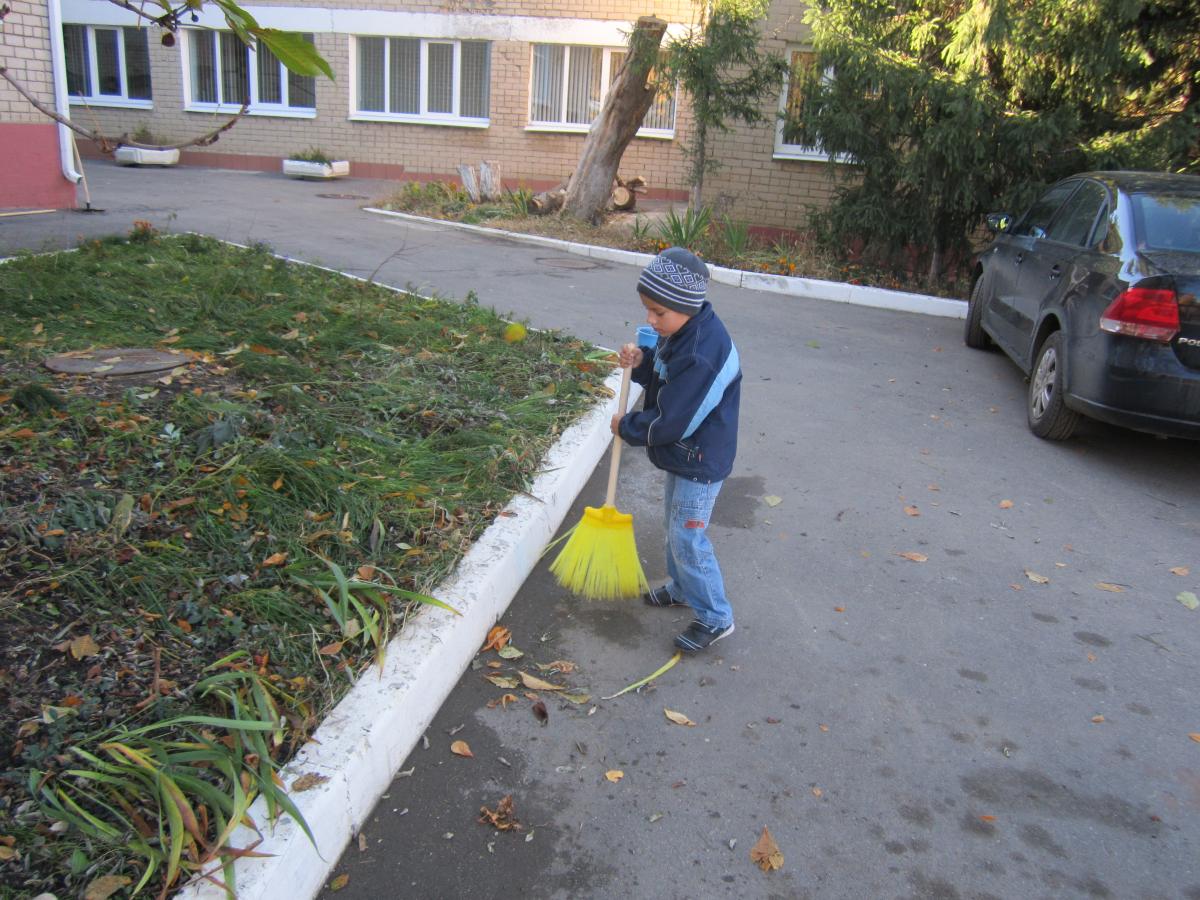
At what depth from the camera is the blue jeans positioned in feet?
12.0

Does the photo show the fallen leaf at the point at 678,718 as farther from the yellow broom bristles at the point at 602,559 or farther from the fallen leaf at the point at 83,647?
the fallen leaf at the point at 83,647

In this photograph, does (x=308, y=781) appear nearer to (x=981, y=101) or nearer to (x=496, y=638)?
(x=496, y=638)

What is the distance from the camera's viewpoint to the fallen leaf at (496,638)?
12.0ft

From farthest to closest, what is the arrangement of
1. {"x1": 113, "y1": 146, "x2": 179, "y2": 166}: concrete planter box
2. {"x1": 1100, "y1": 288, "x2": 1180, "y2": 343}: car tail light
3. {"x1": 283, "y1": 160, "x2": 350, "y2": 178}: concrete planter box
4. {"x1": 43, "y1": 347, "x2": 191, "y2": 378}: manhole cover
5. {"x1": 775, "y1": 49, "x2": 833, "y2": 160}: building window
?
{"x1": 283, "y1": 160, "x2": 350, "y2": 178}: concrete planter box, {"x1": 113, "y1": 146, "x2": 179, "y2": 166}: concrete planter box, {"x1": 775, "y1": 49, "x2": 833, "y2": 160}: building window, {"x1": 1100, "y1": 288, "x2": 1180, "y2": 343}: car tail light, {"x1": 43, "y1": 347, "x2": 191, "y2": 378}: manhole cover

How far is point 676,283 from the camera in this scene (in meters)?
3.46

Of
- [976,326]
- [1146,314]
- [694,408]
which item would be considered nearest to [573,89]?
[976,326]

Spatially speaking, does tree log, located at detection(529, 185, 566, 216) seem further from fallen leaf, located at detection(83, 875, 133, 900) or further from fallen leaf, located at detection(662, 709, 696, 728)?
fallen leaf, located at detection(83, 875, 133, 900)

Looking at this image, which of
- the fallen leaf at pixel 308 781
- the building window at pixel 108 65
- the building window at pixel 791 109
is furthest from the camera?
the building window at pixel 108 65

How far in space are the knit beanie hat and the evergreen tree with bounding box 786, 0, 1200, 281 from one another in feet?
26.2

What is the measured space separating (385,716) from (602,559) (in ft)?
4.38

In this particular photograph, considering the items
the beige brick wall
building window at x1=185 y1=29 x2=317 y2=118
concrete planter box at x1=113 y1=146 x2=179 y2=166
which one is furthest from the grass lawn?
building window at x1=185 y1=29 x2=317 y2=118

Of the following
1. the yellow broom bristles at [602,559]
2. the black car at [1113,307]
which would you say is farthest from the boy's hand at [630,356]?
the black car at [1113,307]

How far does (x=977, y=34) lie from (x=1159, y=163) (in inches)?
93.2

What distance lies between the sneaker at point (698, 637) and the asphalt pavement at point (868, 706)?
2.4 inches
